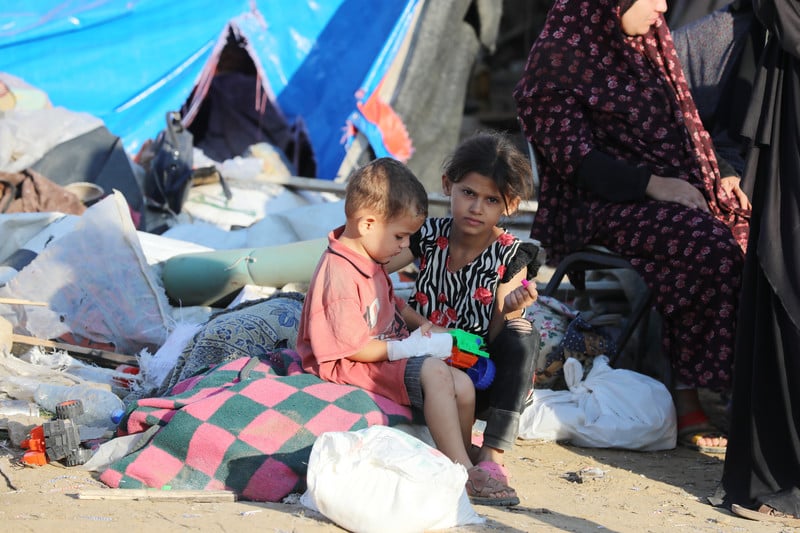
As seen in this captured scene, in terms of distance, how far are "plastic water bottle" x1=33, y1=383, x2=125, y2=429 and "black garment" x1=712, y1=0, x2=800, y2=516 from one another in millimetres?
2111

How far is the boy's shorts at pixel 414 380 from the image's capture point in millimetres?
3070

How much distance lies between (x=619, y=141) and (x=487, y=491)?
1988mm

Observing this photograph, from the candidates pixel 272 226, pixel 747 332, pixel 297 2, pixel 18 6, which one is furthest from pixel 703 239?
pixel 18 6

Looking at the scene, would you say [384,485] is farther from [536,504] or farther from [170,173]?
[170,173]

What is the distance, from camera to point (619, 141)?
434 cm

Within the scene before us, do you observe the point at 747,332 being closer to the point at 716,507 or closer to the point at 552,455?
the point at 716,507

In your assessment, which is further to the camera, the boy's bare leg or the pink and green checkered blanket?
the boy's bare leg

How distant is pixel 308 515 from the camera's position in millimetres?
2621

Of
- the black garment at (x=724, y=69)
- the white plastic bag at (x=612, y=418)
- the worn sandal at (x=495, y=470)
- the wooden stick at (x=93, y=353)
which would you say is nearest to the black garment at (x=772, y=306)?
the white plastic bag at (x=612, y=418)

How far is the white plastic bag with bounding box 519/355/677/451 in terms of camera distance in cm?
386

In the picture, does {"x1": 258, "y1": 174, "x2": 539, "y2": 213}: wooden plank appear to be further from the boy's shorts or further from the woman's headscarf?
the boy's shorts

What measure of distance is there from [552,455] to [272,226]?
2.52m

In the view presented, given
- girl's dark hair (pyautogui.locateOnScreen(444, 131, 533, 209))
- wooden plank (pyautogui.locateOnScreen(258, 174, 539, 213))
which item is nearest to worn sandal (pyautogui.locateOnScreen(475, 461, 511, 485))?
girl's dark hair (pyautogui.locateOnScreen(444, 131, 533, 209))

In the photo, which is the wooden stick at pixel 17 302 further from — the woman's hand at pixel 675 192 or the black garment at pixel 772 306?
the black garment at pixel 772 306
